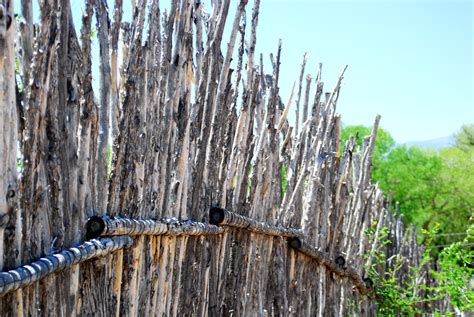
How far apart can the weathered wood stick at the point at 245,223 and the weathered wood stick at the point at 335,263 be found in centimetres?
5

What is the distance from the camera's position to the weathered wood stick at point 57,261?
1.67 m

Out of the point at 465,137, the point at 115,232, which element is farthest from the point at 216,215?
the point at 465,137

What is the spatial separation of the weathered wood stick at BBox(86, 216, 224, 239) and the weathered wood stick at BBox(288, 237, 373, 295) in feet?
3.68

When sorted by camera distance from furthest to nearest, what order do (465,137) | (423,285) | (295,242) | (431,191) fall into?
1. (465,137)
2. (431,191)
3. (423,285)
4. (295,242)

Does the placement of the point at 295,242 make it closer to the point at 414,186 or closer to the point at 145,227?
the point at 145,227

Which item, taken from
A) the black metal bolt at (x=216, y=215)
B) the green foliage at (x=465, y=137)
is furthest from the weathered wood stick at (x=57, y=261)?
the green foliage at (x=465, y=137)

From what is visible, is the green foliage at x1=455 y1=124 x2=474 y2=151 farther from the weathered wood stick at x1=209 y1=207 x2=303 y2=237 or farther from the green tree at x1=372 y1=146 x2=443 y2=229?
the weathered wood stick at x1=209 y1=207 x2=303 y2=237

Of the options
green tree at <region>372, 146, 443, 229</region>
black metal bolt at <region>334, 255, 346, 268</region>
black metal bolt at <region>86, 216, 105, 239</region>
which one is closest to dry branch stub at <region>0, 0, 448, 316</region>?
black metal bolt at <region>86, 216, 105, 239</region>

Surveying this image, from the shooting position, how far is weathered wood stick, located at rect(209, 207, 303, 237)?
3189 millimetres

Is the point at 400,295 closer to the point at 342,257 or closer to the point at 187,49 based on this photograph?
the point at 342,257

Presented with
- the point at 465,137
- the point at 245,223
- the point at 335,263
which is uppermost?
the point at 465,137

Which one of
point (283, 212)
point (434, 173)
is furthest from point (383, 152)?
point (283, 212)

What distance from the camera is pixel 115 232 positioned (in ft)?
7.50

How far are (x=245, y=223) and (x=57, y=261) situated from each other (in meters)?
1.69
